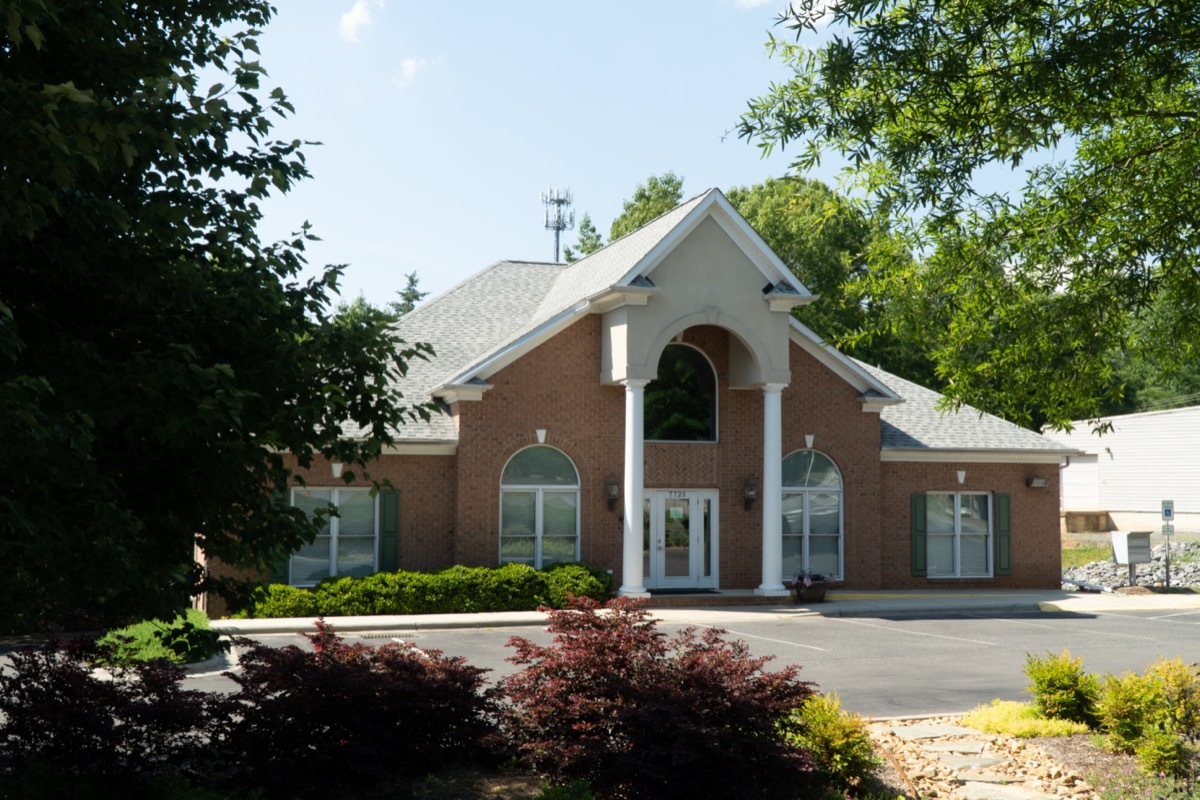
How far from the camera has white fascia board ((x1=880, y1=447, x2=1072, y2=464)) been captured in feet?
90.3

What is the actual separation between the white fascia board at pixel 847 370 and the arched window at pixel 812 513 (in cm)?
188

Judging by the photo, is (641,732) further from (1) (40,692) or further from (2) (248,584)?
(1) (40,692)

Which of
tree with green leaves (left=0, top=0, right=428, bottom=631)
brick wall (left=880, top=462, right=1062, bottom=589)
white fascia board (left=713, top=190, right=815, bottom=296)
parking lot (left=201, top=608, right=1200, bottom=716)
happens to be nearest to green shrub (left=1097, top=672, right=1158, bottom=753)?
parking lot (left=201, top=608, right=1200, bottom=716)

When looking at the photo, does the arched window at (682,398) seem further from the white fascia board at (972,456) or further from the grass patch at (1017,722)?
the grass patch at (1017,722)

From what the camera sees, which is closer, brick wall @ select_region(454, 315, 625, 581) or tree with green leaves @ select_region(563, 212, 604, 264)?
brick wall @ select_region(454, 315, 625, 581)

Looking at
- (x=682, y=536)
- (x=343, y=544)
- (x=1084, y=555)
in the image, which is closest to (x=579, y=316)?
(x=682, y=536)

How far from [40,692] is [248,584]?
6.27 ft

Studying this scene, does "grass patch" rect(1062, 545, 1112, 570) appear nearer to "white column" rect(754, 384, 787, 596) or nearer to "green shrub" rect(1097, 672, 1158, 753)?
"white column" rect(754, 384, 787, 596)

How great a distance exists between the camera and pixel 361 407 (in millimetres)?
7195

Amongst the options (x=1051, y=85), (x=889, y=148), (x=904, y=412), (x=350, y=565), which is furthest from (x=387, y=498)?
(x=1051, y=85)

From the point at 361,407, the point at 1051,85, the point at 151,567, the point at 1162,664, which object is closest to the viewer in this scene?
the point at 151,567

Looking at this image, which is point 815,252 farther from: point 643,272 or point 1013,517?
point 643,272

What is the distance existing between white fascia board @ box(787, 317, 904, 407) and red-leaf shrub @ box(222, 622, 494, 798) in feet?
62.2

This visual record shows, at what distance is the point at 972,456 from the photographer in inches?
1101
